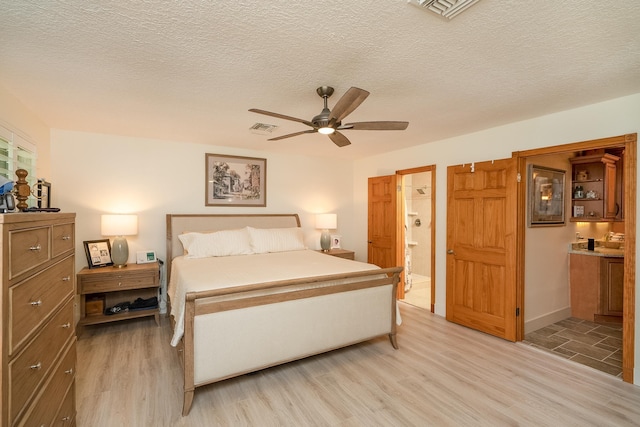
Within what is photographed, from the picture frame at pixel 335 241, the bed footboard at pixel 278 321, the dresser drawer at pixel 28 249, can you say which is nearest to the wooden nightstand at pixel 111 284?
the bed footboard at pixel 278 321

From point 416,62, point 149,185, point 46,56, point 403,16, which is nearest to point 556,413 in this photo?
point 416,62

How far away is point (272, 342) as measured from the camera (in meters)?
2.46

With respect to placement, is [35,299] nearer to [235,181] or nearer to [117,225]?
[117,225]

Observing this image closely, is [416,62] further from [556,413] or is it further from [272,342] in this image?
[556,413]

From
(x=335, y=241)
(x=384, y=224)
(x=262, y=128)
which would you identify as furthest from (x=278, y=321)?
(x=384, y=224)

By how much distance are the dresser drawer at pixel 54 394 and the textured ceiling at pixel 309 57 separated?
1.79 m

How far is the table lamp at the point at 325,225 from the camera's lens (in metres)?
4.91

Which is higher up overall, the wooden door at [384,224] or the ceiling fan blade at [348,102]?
the ceiling fan blade at [348,102]

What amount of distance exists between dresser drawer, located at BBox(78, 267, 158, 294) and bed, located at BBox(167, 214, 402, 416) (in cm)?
43

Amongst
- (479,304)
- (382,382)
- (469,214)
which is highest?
(469,214)

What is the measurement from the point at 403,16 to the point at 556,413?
2.73 metres

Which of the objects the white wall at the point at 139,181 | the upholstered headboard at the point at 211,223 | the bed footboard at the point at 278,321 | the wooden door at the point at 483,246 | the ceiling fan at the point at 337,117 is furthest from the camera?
the upholstered headboard at the point at 211,223

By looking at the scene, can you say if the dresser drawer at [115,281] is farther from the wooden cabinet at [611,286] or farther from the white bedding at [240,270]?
the wooden cabinet at [611,286]

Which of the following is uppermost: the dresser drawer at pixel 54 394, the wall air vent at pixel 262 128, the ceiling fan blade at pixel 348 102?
the wall air vent at pixel 262 128
